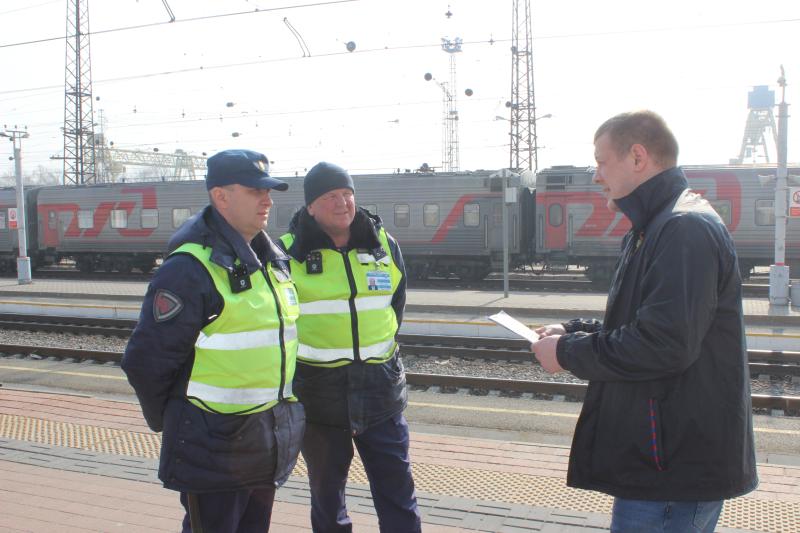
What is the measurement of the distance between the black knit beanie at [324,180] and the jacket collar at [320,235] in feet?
0.40

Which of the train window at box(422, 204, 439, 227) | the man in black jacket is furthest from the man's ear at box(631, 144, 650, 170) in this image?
the train window at box(422, 204, 439, 227)

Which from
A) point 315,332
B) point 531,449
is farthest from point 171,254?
point 531,449

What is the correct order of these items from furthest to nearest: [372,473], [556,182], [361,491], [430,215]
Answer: [430,215] → [556,182] → [361,491] → [372,473]

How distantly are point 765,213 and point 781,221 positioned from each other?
16.2 ft

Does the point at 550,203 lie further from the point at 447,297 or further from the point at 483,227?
the point at 447,297

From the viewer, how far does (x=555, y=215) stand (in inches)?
856

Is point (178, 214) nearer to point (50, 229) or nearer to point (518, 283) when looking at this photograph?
point (50, 229)

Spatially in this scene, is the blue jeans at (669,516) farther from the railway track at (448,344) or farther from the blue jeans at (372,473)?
the railway track at (448,344)

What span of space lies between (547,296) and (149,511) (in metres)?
14.0

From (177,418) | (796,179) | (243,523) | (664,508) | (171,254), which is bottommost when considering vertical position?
(243,523)

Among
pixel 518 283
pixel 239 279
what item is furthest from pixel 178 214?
pixel 239 279

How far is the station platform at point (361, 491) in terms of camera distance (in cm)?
439

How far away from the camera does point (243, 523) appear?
3.21 m

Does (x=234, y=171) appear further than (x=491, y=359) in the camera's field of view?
No
